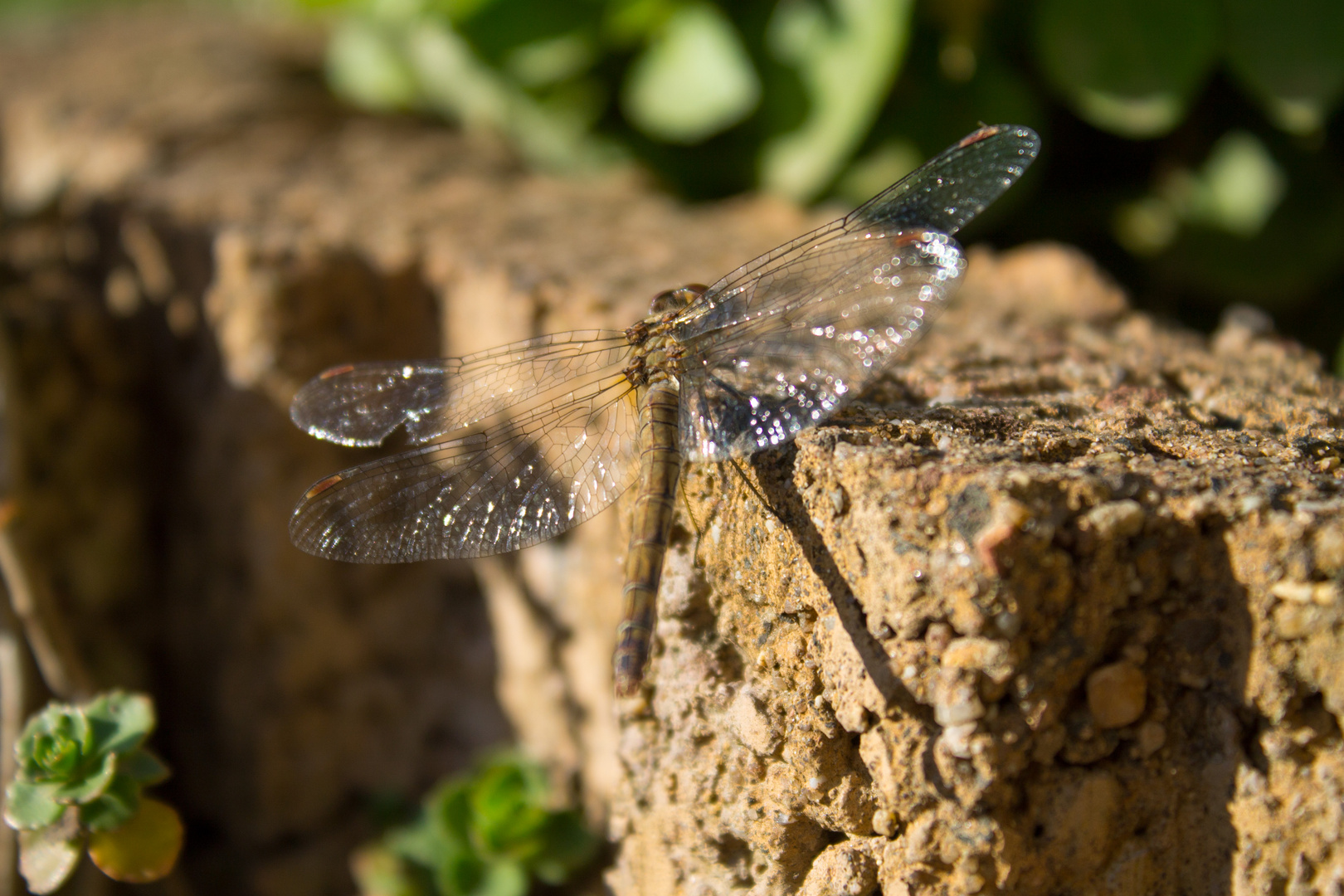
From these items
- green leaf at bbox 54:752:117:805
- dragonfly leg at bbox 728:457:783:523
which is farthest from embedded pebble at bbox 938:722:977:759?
green leaf at bbox 54:752:117:805

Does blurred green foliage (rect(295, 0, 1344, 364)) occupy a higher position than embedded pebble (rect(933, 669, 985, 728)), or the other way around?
blurred green foliage (rect(295, 0, 1344, 364))

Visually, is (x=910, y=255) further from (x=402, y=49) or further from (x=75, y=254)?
(x=75, y=254)

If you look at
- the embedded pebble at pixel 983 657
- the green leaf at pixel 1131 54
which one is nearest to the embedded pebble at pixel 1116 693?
the embedded pebble at pixel 983 657

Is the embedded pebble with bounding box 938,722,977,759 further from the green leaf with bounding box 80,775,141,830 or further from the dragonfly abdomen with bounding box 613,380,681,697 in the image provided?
the green leaf with bounding box 80,775,141,830

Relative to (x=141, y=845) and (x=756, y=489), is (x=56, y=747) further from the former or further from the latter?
(x=756, y=489)

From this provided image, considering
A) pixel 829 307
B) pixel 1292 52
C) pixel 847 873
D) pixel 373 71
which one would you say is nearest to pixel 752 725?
pixel 847 873

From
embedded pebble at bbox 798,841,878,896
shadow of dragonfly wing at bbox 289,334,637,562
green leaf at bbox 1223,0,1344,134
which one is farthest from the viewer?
green leaf at bbox 1223,0,1344,134
